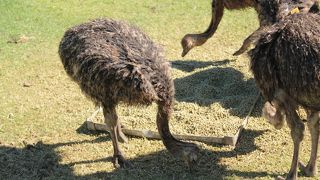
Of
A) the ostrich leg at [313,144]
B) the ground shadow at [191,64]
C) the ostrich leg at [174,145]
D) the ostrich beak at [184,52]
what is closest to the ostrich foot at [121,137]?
the ostrich leg at [174,145]

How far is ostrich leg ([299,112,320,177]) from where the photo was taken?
4.96m

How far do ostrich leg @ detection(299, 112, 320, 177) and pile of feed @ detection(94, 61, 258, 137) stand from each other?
3.37 ft

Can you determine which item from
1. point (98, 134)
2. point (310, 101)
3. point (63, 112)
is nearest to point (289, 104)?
point (310, 101)

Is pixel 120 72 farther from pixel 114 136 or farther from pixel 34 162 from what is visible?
pixel 34 162

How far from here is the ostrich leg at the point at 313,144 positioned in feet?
16.3

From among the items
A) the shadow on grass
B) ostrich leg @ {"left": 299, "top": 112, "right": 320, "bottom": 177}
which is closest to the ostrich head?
the shadow on grass

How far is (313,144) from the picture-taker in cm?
506

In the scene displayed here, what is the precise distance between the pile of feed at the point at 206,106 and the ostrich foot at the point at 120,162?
0.55 m

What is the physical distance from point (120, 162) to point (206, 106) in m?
1.49

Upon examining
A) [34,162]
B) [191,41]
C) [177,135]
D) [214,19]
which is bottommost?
[34,162]

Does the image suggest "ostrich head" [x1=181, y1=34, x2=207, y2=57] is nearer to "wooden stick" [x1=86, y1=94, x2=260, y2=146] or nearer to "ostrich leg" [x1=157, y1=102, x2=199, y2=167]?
"wooden stick" [x1=86, y1=94, x2=260, y2=146]

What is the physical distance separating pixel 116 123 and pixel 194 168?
3.06 feet

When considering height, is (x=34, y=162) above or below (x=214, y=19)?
below

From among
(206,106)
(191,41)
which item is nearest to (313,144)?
(206,106)
